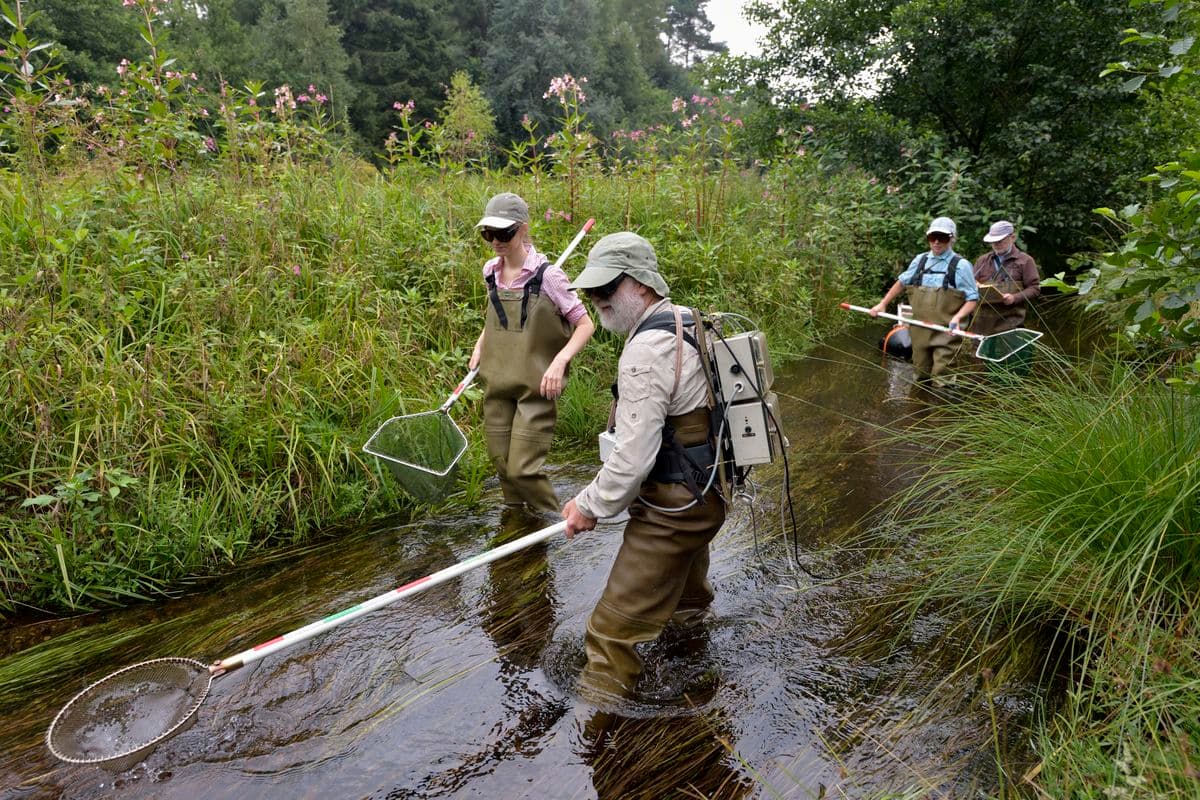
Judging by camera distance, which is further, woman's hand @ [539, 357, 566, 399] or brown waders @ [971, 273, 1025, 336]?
brown waders @ [971, 273, 1025, 336]

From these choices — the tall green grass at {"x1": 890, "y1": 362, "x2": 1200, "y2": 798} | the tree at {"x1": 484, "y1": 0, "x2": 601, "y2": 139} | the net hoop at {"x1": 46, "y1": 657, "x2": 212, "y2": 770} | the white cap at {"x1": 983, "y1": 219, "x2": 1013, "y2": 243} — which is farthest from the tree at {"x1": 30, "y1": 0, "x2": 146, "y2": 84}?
the tall green grass at {"x1": 890, "y1": 362, "x2": 1200, "y2": 798}

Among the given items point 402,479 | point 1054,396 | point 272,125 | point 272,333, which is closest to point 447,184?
point 272,125

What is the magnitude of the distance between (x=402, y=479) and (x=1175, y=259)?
12.8ft

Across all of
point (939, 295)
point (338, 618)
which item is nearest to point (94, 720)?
point (338, 618)

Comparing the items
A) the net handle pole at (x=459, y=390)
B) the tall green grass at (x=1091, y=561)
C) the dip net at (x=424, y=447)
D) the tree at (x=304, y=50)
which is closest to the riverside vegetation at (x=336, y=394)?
the tall green grass at (x=1091, y=561)

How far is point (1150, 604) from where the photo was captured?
277 centimetres

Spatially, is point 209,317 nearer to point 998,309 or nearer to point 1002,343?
point 1002,343

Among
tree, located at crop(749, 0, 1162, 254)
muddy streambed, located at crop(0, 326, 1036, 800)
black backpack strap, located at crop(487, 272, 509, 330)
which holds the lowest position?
muddy streambed, located at crop(0, 326, 1036, 800)

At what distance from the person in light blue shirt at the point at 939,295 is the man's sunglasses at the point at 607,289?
5.13 meters

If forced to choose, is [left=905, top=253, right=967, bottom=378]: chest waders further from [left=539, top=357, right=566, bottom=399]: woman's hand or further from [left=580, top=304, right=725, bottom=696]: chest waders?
[left=580, top=304, right=725, bottom=696]: chest waders

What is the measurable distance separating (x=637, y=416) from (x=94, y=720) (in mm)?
2267

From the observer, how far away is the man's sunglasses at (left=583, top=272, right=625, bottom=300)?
298cm

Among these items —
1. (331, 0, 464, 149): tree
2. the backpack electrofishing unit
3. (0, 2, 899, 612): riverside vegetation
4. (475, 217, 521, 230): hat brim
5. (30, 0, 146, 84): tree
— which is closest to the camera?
the backpack electrofishing unit

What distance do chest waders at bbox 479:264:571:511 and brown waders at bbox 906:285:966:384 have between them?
4.31 m
